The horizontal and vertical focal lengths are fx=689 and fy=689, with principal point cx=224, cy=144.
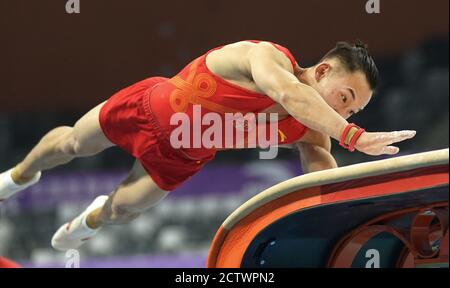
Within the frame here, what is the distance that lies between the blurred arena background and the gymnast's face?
5.71 ft

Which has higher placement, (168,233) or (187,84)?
(187,84)

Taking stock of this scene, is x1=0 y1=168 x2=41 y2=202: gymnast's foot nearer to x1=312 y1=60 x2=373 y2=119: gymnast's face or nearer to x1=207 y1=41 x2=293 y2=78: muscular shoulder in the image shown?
x1=207 y1=41 x2=293 y2=78: muscular shoulder

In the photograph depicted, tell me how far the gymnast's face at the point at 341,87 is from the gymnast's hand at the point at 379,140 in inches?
14.0

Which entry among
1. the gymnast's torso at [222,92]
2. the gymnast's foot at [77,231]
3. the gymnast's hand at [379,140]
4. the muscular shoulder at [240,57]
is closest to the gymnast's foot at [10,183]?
the gymnast's foot at [77,231]

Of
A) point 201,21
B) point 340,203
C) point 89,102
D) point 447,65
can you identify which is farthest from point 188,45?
point 340,203

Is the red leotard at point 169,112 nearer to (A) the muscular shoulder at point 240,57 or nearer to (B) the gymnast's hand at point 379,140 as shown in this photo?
(A) the muscular shoulder at point 240,57

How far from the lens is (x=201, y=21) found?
364cm

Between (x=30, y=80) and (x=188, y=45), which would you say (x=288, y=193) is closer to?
(x=188, y=45)

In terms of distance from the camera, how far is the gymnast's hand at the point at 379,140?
50.9 inches

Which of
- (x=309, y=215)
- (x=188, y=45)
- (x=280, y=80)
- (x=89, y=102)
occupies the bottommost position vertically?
(x=309, y=215)

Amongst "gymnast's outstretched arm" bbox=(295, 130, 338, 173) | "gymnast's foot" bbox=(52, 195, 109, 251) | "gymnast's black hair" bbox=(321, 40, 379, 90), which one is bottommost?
"gymnast's foot" bbox=(52, 195, 109, 251)

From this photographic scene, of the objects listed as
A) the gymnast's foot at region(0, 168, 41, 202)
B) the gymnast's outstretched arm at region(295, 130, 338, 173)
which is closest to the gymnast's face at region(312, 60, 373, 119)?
the gymnast's outstretched arm at region(295, 130, 338, 173)

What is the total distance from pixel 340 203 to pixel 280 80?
347 mm

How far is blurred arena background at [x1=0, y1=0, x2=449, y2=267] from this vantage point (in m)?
3.52
